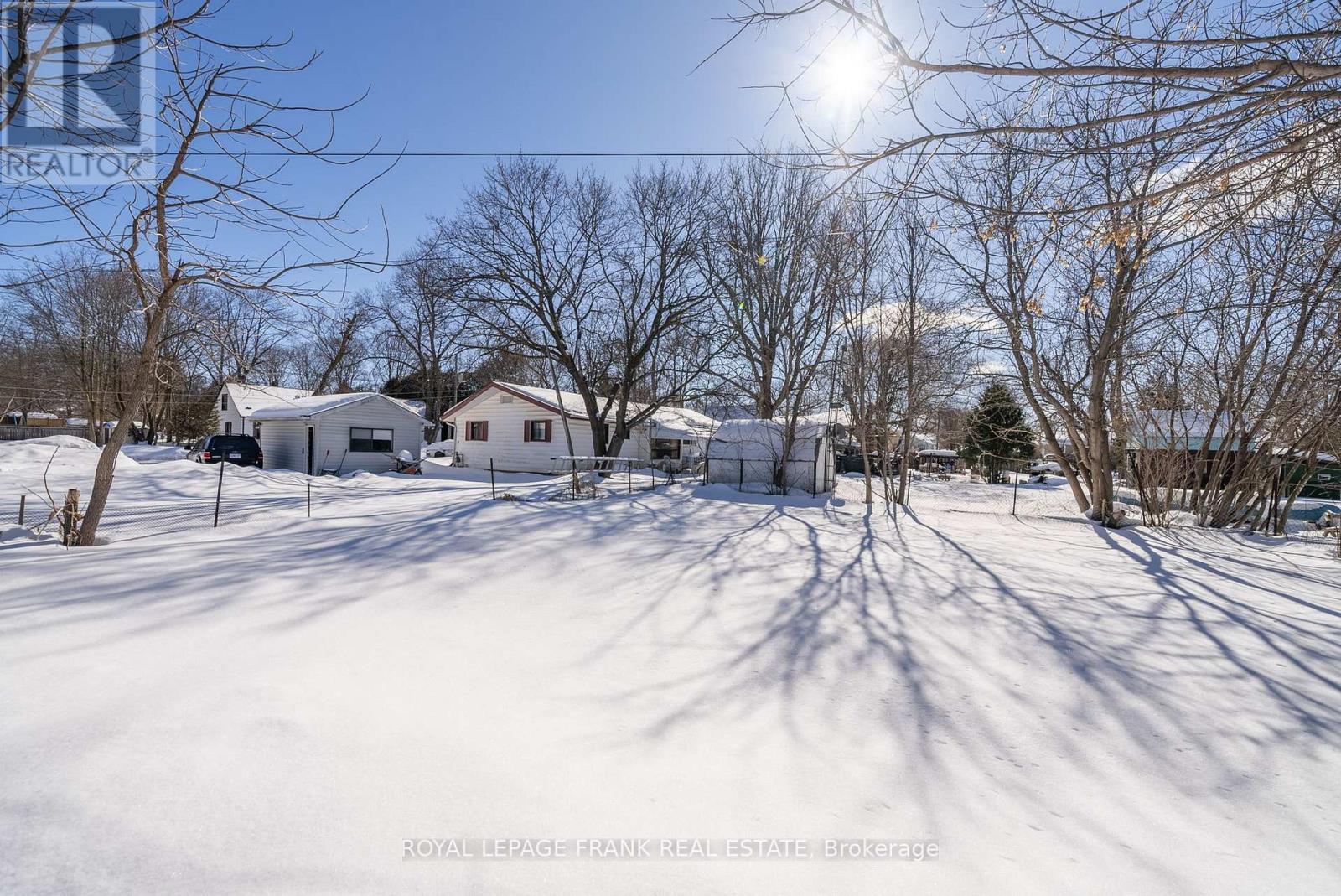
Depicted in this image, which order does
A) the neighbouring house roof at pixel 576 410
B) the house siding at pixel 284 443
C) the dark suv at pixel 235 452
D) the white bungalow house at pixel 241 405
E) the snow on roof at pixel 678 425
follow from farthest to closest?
the snow on roof at pixel 678 425
the white bungalow house at pixel 241 405
the dark suv at pixel 235 452
the neighbouring house roof at pixel 576 410
the house siding at pixel 284 443

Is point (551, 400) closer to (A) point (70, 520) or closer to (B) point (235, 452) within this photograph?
(B) point (235, 452)

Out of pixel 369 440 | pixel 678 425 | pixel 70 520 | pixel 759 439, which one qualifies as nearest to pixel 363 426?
pixel 369 440

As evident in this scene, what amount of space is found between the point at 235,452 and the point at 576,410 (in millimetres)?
14899

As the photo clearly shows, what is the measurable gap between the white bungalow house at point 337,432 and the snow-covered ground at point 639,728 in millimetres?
21300

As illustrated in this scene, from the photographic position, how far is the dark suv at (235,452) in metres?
26.6

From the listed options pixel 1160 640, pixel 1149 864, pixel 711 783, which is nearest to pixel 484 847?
pixel 711 783

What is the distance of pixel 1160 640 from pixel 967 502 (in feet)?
50.2

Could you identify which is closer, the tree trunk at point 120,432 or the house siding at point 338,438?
the tree trunk at point 120,432

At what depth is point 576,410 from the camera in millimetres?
26734

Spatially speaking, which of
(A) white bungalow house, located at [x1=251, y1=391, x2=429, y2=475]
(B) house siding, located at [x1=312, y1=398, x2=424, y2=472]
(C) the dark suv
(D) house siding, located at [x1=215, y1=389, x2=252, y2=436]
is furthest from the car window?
(D) house siding, located at [x1=215, y1=389, x2=252, y2=436]

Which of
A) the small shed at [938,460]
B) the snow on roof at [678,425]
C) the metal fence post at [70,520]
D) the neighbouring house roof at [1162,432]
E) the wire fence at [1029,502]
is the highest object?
the snow on roof at [678,425]

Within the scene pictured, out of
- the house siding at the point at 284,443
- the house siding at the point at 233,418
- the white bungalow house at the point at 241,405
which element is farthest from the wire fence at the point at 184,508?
the house siding at the point at 233,418

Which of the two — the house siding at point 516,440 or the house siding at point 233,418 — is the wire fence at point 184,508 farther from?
the house siding at point 233,418

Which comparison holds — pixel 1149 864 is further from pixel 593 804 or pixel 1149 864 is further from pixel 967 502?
pixel 967 502
